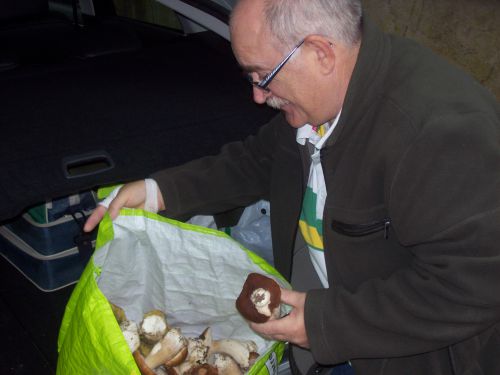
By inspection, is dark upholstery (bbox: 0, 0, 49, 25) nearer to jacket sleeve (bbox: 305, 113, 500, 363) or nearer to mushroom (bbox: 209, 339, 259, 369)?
mushroom (bbox: 209, 339, 259, 369)

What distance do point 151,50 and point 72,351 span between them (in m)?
1.45

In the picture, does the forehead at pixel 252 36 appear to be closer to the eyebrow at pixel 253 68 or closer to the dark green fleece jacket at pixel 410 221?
the eyebrow at pixel 253 68

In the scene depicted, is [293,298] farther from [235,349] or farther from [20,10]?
[20,10]

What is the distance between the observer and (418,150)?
0.71 metres

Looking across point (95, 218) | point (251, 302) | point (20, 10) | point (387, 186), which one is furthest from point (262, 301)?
point (20, 10)

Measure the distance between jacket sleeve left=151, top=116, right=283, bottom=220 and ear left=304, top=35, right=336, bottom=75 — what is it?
0.98 feet

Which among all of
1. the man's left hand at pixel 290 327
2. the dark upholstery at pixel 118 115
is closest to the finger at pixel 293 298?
the man's left hand at pixel 290 327

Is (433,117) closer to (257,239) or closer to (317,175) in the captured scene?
(317,175)

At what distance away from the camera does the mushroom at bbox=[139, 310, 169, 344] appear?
904 millimetres

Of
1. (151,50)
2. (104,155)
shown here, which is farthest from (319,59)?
(151,50)

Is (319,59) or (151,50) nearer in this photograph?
(319,59)

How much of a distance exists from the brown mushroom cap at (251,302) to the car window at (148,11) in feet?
8.45

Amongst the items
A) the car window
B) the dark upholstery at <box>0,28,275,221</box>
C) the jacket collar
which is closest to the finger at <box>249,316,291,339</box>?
the jacket collar

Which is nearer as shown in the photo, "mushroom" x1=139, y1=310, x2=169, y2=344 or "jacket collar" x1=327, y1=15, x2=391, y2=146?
"jacket collar" x1=327, y1=15, x2=391, y2=146
